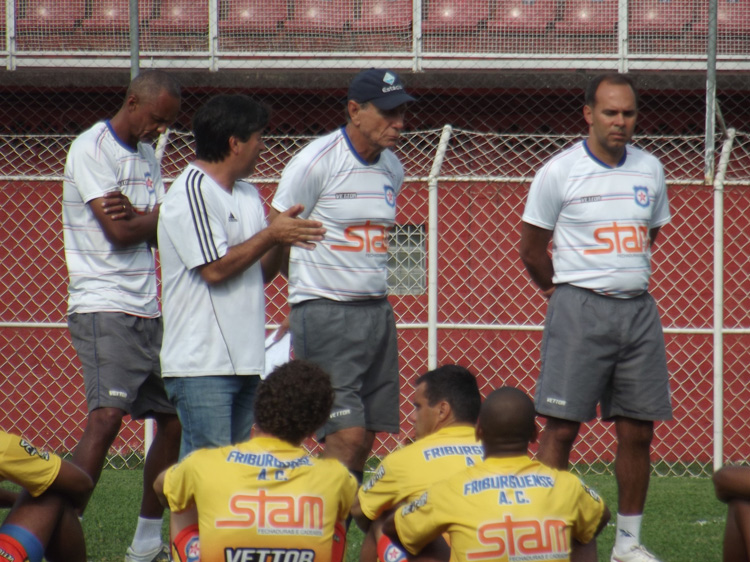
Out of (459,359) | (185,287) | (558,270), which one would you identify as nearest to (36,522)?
(185,287)

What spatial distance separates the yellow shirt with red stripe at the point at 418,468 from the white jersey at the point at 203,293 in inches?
24.0

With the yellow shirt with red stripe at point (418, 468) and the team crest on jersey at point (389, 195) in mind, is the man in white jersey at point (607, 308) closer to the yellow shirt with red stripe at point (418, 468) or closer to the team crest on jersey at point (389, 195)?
the team crest on jersey at point (389, 195)

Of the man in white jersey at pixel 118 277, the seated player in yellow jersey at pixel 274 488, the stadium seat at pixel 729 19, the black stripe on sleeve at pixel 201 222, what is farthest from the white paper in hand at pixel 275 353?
the stadium seat at pixel 729 19

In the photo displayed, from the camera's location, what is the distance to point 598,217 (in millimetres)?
4188

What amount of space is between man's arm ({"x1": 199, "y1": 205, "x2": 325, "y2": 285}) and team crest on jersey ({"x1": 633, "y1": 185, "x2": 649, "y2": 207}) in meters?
1.54

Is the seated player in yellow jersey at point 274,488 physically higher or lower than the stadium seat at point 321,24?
lower

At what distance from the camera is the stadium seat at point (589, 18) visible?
32.4 ft

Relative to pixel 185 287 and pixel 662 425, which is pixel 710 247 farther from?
pixel 185 287

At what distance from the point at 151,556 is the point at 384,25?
23.2ft

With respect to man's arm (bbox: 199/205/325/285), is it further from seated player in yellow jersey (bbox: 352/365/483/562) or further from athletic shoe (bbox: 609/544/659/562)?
athletic shoe (bbox: 609/544/659/562)

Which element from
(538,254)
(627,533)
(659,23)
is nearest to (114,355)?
(538,254)

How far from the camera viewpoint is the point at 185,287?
351 centimetres

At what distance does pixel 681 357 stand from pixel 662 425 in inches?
26.7

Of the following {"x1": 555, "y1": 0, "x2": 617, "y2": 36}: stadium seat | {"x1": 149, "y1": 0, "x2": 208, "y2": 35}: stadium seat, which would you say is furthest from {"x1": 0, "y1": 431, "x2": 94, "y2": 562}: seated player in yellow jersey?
{"x1": 555, "y1": 0, "x2": 617, "y2": 36}: stadium seat
